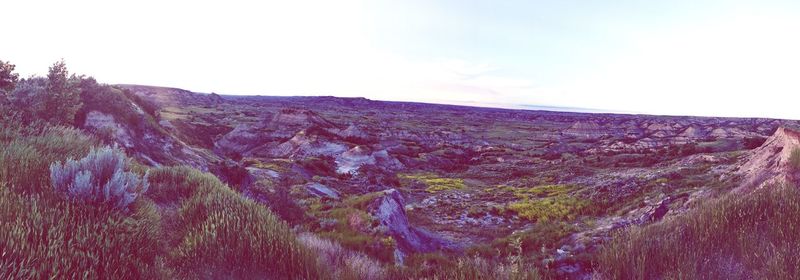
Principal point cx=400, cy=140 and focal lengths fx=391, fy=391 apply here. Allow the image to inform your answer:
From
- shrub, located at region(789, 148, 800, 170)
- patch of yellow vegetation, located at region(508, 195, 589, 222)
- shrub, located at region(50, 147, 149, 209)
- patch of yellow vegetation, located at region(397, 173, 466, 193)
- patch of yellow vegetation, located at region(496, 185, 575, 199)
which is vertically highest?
shrub, located at region(789, 148, 800, 170)

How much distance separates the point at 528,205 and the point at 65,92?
69.6 ft

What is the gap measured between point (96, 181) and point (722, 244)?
6.98m

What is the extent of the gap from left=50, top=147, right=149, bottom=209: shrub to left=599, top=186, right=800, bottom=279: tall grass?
17.7 ft

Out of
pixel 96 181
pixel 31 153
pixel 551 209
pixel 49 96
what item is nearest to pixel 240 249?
pixel 96 181

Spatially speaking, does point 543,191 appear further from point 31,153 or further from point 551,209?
point 31,153

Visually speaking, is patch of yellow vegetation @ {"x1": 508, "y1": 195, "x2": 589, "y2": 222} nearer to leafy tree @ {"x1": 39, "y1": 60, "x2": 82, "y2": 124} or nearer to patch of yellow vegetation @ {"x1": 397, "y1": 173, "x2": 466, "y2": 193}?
patch of yellow vegetation @ {"x1": 397, "y1": 173, "x2": 466, "y2": 193}

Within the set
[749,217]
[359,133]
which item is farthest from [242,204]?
[359,133]

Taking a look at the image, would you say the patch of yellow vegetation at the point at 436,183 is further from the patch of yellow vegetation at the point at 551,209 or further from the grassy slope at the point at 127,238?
the grassy slope at the point at 127,238

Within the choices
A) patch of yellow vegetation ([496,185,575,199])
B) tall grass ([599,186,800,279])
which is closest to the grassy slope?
tall grass ([599,186,800,279])

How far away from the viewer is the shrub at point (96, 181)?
13.2 ft

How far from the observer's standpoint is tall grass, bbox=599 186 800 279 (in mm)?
3787

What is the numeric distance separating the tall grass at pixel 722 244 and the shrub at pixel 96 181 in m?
5.38

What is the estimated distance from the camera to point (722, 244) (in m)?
4.34

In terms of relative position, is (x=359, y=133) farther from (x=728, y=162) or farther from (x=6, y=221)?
(x=6, y=221)
